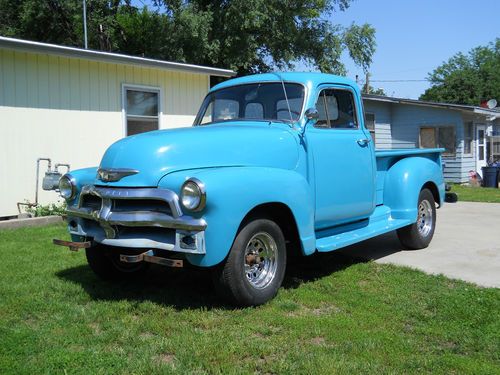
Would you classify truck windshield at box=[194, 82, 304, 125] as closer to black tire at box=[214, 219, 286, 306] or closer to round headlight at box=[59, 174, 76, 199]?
black tire at box=[214, 219, 286, 306]

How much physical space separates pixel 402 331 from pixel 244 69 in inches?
780

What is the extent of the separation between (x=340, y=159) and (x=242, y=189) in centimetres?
176

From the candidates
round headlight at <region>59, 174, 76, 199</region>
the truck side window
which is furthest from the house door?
round headlight at <region>59, 174, 76, 199</region>

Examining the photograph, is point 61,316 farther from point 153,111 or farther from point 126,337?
point 153,111

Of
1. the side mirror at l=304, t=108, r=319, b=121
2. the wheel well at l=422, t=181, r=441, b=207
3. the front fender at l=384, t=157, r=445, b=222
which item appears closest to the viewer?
the side mirror at l=304, t=108, r=319, b=121

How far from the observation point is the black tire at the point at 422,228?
6992 mm

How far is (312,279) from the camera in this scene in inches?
223

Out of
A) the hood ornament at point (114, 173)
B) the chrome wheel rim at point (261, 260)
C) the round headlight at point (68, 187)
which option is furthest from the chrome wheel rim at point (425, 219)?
the round headlight at point (68, 187)

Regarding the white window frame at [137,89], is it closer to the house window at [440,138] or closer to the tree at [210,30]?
the tree at [210,30]

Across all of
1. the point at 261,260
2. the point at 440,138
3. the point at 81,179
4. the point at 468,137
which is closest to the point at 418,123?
the point at 440,138

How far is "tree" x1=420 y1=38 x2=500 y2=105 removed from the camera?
161ft

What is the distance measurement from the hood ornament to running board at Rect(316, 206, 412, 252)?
1.95 m

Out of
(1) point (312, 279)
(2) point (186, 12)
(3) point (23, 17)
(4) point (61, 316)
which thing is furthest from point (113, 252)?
(3) point (23, 17)

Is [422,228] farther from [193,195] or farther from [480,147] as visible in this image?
[480,147]
